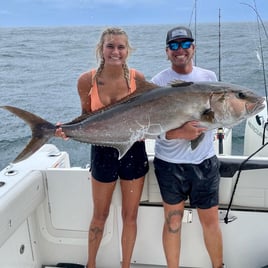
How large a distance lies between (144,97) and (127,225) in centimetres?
87

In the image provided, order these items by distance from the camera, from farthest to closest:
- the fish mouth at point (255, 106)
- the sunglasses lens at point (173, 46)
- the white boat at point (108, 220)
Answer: the white boat at point (108, 220)
the sunglasses lens at point (173, 46)
the fish mouth at point (255, 106)

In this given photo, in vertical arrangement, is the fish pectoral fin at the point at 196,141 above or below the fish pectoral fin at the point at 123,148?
above

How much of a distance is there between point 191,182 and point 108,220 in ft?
2.37

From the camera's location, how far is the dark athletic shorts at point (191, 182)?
2.27 meters

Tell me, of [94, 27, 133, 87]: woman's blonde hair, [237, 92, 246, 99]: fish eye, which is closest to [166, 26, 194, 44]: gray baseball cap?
[94, 27, 133, 87]: woman's blonde hair

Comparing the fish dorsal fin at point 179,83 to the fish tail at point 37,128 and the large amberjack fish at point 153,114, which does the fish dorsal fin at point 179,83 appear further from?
the fish tail at point 37,128

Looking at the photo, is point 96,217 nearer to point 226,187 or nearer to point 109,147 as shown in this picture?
point 109,147

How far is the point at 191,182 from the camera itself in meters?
2.30

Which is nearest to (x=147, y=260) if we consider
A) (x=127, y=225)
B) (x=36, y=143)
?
(x=127, y=225)

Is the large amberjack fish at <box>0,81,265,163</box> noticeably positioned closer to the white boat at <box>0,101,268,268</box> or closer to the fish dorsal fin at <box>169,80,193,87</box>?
the fish dorsal fin at <box>169,80,193,87</box>

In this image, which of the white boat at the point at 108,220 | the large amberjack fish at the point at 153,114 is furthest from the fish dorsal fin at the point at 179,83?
the white boat at the point at 108,220

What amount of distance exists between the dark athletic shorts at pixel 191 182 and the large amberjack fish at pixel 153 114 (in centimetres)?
21

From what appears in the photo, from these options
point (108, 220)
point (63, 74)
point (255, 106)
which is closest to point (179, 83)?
point (255, 106)

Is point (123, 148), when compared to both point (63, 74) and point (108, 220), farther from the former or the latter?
point (63, 74)
